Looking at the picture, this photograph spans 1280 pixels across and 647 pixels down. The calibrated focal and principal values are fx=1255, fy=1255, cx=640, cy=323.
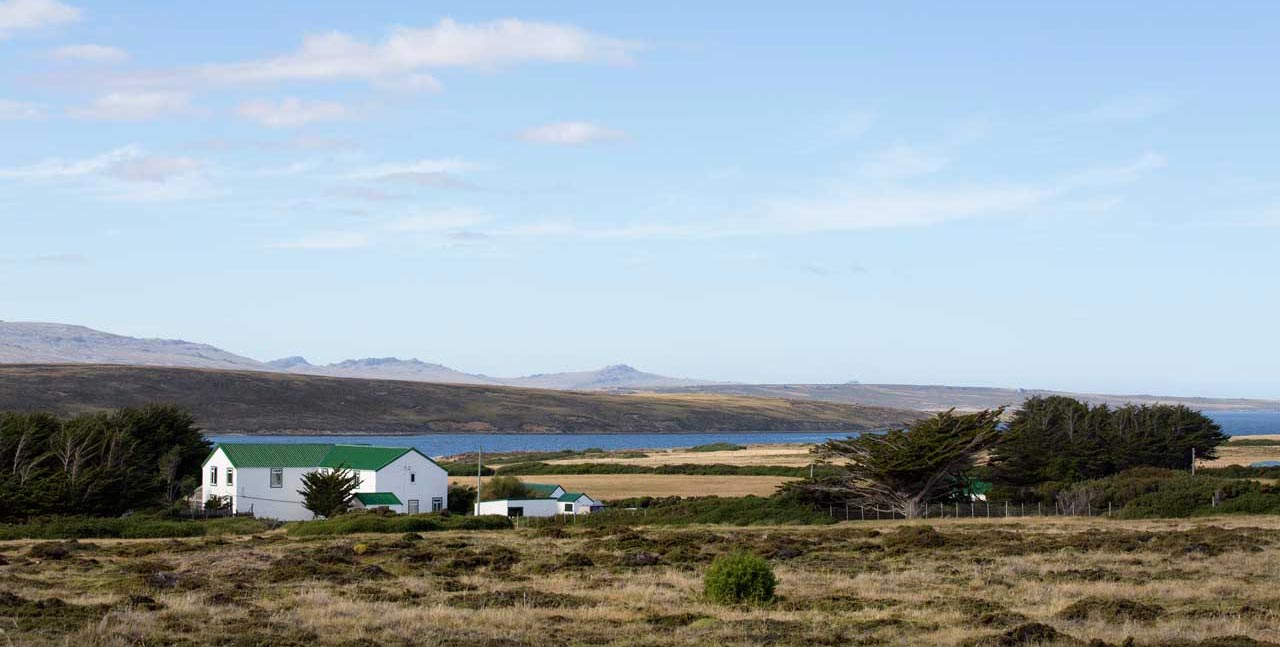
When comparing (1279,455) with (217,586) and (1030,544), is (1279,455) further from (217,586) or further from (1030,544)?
(217,586)

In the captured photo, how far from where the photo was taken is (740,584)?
83.2 feet

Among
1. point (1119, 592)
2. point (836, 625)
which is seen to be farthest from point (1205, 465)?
point (836, 625)

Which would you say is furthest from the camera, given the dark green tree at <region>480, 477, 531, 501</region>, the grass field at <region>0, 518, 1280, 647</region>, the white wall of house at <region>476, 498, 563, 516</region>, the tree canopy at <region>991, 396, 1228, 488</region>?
the tree canopy at <region>991, 396, 1228, 488</region>

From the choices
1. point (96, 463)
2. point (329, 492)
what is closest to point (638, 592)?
point (329, 492)

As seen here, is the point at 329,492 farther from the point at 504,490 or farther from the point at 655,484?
the point at 655,484

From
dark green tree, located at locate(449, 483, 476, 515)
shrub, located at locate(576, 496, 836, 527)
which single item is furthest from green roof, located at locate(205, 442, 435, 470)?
shrub, located at locate(576, 496, 836, 527)

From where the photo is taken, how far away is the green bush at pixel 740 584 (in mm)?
25328

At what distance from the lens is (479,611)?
23688 mm

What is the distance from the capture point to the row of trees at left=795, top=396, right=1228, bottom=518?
6353cm

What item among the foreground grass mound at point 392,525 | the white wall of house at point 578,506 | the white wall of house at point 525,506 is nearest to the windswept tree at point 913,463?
the white wall of house at point 578,506

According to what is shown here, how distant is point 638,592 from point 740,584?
2.82m

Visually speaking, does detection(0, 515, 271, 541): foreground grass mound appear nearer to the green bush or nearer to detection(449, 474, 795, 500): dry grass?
detection(449, 474, 795, 500): dry grass

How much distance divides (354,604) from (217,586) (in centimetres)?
522

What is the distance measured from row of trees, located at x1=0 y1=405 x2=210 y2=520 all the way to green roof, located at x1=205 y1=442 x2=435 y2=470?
14.2 ft
